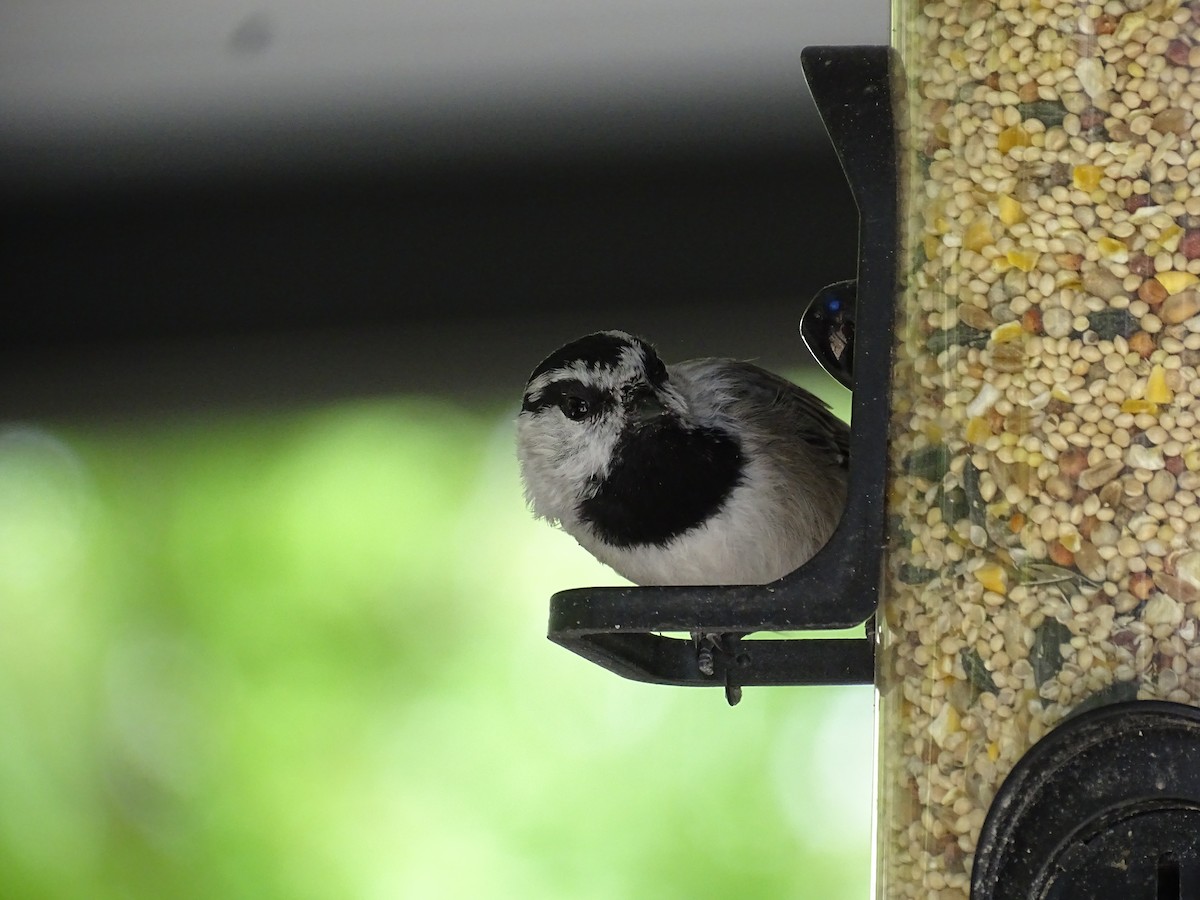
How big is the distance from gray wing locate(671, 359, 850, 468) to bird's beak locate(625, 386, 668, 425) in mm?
127

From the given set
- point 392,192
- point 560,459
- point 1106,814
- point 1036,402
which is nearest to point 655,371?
point 560,459

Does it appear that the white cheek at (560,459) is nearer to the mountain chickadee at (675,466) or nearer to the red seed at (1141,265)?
the mountain chickadee at (675,466)

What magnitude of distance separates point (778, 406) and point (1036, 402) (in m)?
0.85

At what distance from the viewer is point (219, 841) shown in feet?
10.7

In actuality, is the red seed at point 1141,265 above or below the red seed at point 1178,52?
below

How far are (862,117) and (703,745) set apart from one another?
228 cm

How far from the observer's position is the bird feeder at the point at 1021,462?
1042mm

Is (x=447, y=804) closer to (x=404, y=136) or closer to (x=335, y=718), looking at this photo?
(x=335, y=718)

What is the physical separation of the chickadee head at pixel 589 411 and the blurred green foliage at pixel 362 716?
4.22 feet

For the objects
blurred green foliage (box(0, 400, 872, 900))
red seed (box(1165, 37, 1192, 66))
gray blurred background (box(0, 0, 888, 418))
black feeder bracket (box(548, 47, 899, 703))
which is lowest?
blurred green foliage (box(0, 400, 872, 900))

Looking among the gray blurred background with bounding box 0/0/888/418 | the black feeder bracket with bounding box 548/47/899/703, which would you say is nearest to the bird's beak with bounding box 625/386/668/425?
the black feeder bracket with bounding box 548/47/899/703

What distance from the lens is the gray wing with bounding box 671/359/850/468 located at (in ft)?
6.36

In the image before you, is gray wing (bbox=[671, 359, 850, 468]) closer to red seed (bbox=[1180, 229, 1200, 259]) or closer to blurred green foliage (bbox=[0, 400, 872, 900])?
red seed (bbox=[1180, 229, 1200, 259])

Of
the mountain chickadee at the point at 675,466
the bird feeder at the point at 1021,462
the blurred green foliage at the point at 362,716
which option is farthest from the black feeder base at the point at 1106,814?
the blurred green foliage at the point at 362,716
